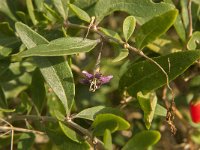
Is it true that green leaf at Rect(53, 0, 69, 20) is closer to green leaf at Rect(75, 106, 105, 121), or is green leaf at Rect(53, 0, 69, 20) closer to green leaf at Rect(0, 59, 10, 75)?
green leaf at Rect(0, 59, 10, 75)

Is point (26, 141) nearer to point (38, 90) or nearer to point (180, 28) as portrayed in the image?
point (38, 90)

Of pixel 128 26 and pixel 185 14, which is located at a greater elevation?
pixel 128 26

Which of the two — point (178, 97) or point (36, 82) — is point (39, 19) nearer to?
point (36, 82)

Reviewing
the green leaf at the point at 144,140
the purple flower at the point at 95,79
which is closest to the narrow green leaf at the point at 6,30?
the purple flower at the point at 95,79

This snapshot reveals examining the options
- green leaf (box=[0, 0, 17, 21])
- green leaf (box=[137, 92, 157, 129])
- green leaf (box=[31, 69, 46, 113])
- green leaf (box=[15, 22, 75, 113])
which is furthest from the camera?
green leaf (box=[0, 0, 17, 21])

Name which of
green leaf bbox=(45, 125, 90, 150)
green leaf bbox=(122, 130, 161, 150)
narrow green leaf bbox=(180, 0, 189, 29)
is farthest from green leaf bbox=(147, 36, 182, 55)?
green leaf bbox=(122, 130, 161, 150)

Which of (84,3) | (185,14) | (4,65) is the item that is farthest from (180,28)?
(4,65)

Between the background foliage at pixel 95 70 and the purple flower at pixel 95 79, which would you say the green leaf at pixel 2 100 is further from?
the purple flower at pixel 95 79
